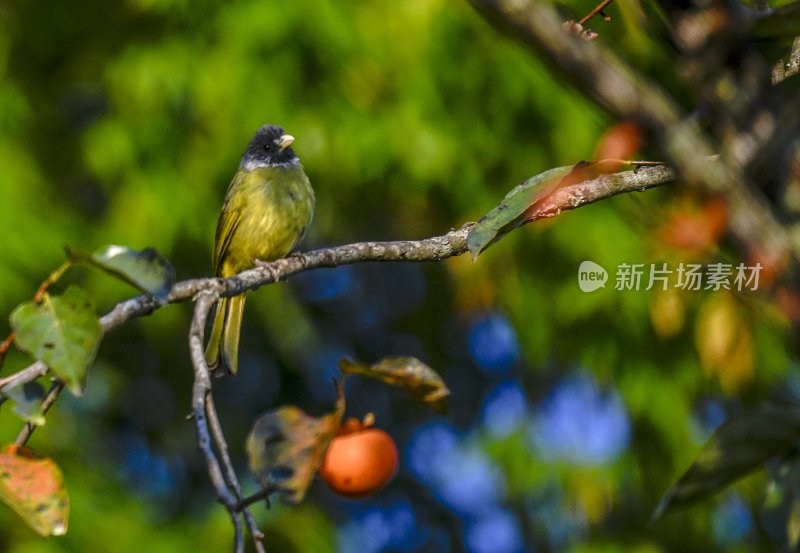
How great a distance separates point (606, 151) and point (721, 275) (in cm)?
150

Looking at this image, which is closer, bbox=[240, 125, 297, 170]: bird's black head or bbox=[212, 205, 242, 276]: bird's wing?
bbox=[212, 205, 242, 276]: bird's wing

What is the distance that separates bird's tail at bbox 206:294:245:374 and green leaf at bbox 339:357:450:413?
2.00 metres

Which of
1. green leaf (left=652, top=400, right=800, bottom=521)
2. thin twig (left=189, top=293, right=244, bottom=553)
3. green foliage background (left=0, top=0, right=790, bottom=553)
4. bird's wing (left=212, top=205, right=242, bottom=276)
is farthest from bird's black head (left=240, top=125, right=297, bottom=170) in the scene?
green leaf (left=652, top=400, right=800, bottom=521)

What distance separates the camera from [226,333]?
13.2 feet

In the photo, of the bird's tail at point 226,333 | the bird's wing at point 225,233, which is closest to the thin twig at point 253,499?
the bird's tail at point 226,333

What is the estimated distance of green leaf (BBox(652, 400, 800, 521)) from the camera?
109cm

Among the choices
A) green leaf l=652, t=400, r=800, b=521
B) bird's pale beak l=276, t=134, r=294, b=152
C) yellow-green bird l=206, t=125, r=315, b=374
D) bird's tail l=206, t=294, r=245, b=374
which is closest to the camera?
green leaf l=652, t=400, r=800, b=521

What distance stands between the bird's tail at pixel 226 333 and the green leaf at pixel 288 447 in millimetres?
2128

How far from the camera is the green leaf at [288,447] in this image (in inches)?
55.6

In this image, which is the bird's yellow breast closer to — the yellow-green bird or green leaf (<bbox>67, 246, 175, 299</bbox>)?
A: the yellow-green bird

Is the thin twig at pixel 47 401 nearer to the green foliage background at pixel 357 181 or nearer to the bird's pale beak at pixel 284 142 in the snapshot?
the bird's pale beak at pixel 284 142

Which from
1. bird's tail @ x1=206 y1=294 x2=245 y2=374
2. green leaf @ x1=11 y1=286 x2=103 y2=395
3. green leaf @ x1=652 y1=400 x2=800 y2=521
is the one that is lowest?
green leaf @ x1=652 y1=400 x2=800 y2=521

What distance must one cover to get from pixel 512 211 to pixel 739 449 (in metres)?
0.57

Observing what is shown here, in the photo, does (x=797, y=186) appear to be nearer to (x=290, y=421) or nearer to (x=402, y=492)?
(x=290, y=421)
